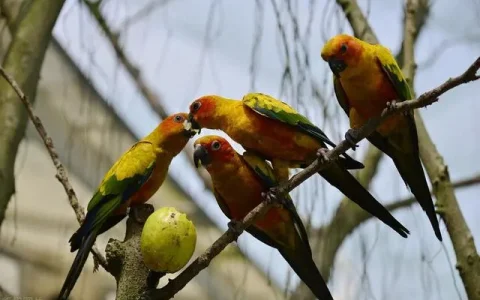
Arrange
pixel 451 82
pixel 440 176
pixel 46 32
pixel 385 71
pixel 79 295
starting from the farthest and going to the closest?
pixel 79 295 → pixel 46 32 → pixel 440 176 → pixel 385 71 → pixel 451 82

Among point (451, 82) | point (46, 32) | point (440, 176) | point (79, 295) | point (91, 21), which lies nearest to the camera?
point (451, 82)

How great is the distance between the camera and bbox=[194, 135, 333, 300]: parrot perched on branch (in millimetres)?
1376

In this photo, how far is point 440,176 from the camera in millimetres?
1739

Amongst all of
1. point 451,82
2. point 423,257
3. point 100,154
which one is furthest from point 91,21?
point 451,82

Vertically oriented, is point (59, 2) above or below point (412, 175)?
above

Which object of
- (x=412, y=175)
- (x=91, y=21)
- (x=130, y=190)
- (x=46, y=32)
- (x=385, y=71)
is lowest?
(x=130, y=190)

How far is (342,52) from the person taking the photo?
133 centimetres

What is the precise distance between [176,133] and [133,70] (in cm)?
92

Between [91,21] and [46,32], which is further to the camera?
[91,21]

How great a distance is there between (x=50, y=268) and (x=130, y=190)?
4.11ft

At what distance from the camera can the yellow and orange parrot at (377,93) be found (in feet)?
4.39

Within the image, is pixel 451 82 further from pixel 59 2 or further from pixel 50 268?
pixel 50 268

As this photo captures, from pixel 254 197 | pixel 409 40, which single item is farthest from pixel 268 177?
pixel 409 40

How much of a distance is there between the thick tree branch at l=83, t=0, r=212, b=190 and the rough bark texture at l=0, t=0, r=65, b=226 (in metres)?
0.27
